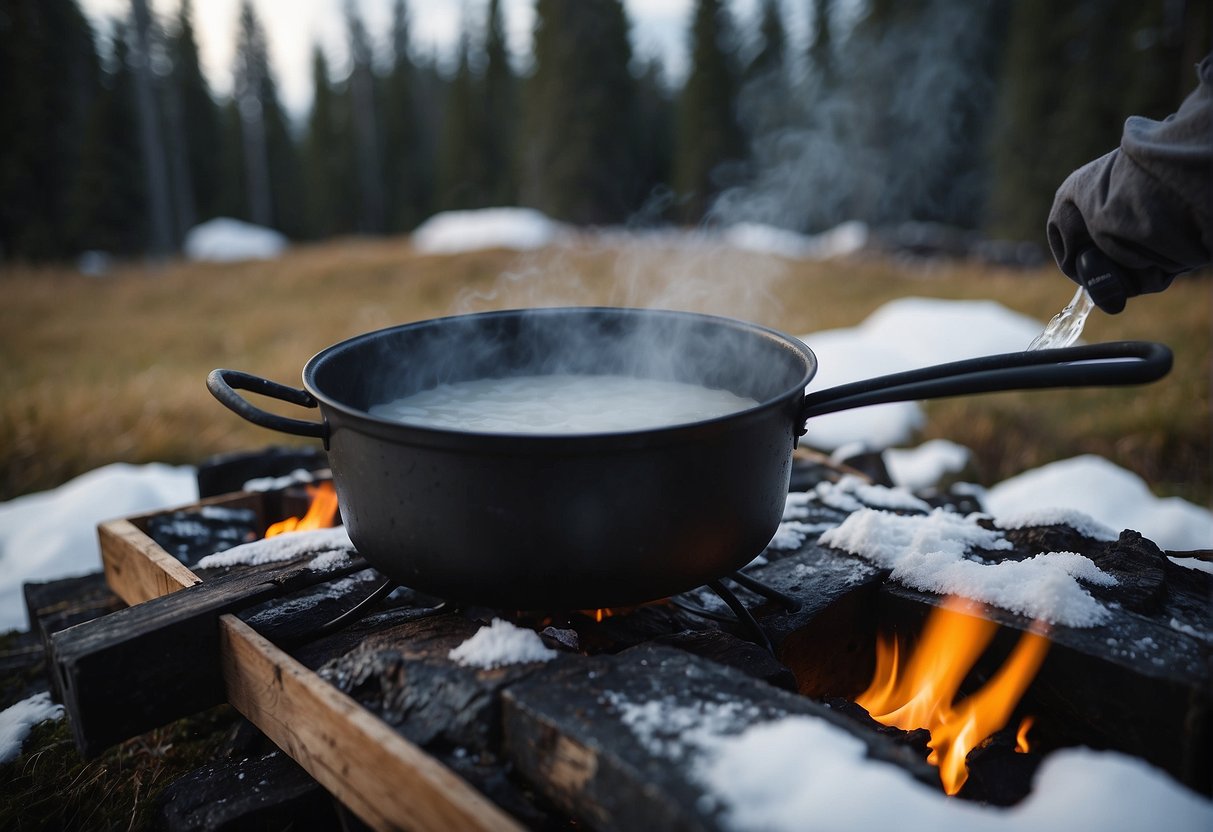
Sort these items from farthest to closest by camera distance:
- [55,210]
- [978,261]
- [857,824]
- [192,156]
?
[192,156]
[55,210]
[978,261]
[857,824]

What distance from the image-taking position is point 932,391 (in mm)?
1397

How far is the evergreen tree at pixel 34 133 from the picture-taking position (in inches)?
718

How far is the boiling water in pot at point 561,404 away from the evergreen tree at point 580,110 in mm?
19844

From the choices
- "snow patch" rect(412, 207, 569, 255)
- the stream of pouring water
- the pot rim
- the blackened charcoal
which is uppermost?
"snow patch" rect(412, 207, 569, 255)

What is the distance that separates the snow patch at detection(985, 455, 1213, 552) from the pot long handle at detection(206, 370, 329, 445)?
2457mm

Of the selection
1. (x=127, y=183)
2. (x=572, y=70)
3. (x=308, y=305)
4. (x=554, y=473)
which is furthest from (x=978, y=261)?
(x=127, y=183)

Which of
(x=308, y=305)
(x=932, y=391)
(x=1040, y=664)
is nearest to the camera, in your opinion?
(x=932, y=391)

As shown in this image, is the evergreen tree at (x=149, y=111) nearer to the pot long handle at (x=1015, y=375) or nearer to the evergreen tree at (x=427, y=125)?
the evergreen tree at (x=427, y=125)

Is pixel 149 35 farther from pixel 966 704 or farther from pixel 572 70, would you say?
pixel 966 704

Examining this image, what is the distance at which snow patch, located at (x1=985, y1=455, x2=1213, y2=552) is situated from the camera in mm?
2766

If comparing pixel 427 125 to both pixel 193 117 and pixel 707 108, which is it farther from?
pixel 707 108

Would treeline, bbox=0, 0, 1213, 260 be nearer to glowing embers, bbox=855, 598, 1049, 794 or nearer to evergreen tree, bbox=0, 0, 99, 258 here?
evergreen tree, bbox=0, 0, 99, 258

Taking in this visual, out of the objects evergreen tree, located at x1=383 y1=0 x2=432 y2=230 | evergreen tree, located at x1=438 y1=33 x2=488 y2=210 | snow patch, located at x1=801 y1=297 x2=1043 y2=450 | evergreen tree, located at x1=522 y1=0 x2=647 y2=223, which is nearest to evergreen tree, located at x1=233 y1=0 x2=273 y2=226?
evergreen tree, located at x1=383 y1=0 x2=432 y2=230

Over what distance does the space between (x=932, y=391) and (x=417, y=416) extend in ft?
3.83
